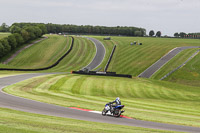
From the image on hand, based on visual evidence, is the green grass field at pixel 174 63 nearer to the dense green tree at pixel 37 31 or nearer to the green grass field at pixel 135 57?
the green grass field at pixel 135 57

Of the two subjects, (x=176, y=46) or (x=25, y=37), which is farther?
(x=25, y=37)

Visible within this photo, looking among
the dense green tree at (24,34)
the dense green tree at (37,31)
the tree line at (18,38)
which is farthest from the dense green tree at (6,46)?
the dense green tree at (37,31)

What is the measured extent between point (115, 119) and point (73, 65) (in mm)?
73618

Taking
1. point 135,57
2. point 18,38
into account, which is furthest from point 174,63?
point 18,38

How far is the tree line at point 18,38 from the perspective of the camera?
111875mm

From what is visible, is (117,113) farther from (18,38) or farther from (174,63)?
(18,38)

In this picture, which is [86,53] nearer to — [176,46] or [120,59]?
[120,59]

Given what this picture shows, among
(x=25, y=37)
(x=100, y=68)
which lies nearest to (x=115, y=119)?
(x=100, y=68)

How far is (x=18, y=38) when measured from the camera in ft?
403

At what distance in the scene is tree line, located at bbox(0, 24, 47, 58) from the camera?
112 m

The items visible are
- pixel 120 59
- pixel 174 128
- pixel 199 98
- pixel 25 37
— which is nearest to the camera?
pixel 174 128

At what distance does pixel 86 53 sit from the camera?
110 m

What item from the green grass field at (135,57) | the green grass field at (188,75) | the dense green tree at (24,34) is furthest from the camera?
the dense green tree at (24,34)

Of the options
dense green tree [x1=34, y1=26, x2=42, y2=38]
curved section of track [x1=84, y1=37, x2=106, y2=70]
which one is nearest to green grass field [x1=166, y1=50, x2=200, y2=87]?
curved section of track [x1=84, y1=37, x2=106, y2=70]
